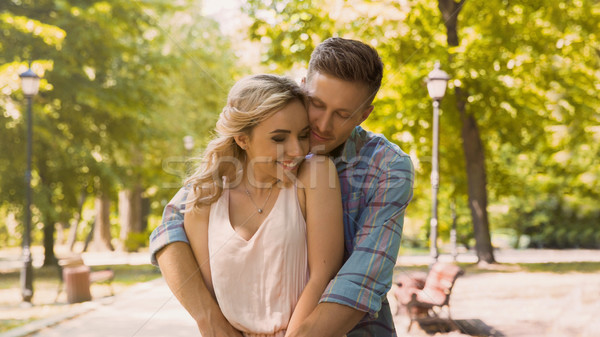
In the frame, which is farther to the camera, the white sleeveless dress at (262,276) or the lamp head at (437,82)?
the lamp head at (437,82)

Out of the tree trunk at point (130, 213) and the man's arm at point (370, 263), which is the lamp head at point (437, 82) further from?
the tree trunk at point (130, 213)

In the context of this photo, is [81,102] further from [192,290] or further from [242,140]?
[192,290]

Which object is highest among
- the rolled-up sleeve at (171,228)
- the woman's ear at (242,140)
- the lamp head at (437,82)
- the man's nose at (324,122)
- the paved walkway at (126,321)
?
the lamp head at (437,82)

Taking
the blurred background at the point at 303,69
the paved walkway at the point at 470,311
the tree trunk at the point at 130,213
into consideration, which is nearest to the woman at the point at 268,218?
the paved walkway at the point at 470,311

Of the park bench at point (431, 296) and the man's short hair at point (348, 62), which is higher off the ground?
the man's short hair at point (348, 62)

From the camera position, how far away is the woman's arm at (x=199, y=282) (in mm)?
1872

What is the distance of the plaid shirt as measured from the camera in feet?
5.99

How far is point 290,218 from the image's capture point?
189 centimetres

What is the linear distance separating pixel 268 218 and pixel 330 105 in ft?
1.43

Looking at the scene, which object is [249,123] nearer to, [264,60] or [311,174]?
[311,174]

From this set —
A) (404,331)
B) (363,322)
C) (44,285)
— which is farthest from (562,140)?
(363,322)

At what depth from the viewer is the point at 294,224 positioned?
1.88 meters

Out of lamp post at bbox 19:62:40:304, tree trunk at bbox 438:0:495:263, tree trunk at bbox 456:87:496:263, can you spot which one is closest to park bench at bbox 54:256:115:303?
lamp post at bbox 19:62:40:304

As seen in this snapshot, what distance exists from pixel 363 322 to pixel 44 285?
14344mm
